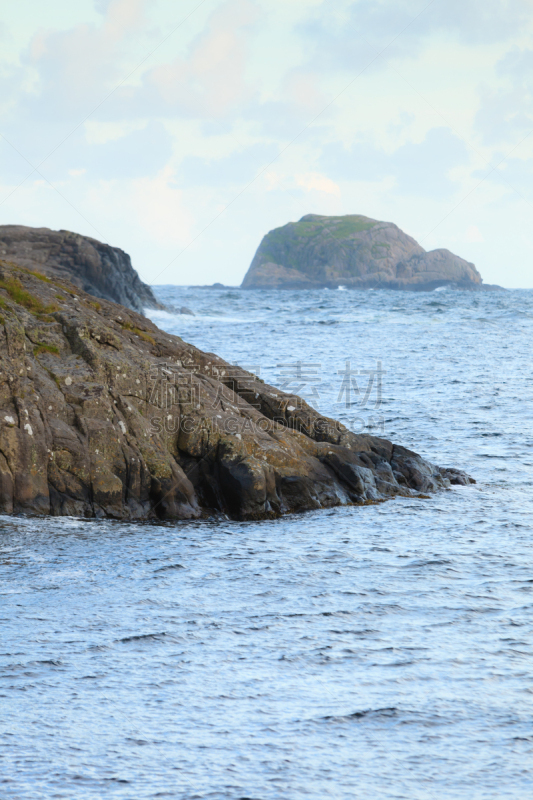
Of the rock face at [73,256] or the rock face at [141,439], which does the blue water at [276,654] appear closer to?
the rock face at [141,439]

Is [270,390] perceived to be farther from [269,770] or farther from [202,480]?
[269,770]

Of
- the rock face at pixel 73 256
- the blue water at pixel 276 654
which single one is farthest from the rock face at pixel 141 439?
the rock face at pixel 73 256

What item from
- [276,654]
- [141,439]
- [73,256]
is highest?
[73,256]

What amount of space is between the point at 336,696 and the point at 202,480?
7702 mm

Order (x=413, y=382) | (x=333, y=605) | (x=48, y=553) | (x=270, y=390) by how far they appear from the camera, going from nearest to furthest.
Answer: (x=333, y=605)
(x=48, y=553)
(x=270, y=390)
(x=413, y=382)

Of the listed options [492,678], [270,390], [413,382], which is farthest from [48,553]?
[413,382]

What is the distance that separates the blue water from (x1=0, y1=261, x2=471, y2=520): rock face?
0.68m

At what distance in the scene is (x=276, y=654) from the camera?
7570 mm

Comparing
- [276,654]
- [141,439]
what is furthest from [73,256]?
[276,654]

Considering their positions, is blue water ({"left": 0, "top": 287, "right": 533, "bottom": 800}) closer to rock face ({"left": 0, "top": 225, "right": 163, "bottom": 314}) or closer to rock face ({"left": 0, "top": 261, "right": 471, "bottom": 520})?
rock face ({"left": 0, "top": 261, "right": 471, "bottom": 520})

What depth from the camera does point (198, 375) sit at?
1658cm

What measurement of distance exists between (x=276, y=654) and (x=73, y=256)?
49.6 meters

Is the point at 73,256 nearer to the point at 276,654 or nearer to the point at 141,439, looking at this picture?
the point at 141,439

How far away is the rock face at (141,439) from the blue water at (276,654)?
2.24 feet
